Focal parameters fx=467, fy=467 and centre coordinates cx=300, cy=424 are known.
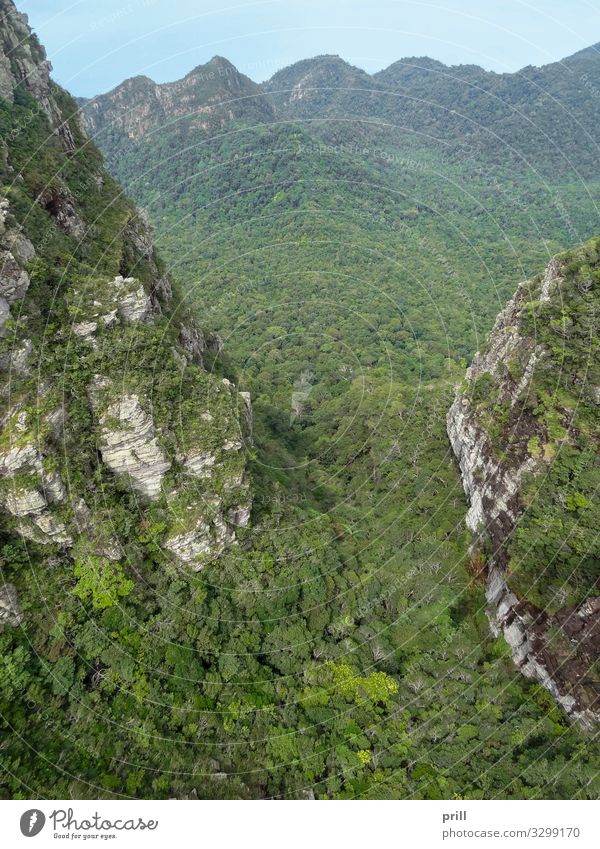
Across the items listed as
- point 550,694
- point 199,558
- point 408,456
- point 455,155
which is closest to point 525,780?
point 550,694

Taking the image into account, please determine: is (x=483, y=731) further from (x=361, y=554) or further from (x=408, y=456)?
(x=408, y=456)

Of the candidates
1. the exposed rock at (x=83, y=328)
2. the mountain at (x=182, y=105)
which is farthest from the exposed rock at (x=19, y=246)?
the mountain at (x=182, y=105)

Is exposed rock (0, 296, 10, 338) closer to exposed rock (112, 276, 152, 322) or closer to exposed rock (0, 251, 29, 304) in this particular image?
exposed rock (0, 251, 29, 304)

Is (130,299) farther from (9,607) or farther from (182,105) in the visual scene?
(182,105)

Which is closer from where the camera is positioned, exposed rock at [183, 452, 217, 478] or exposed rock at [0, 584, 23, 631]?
exposed rock at [0, 584, 23, 631]

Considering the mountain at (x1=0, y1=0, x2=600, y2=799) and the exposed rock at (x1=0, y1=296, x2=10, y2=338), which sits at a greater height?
the exposed rock at (x1=0, y1=296, x2=10, y2=338)

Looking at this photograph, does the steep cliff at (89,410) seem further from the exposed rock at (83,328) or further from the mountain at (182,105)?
the mountain at (182,105)

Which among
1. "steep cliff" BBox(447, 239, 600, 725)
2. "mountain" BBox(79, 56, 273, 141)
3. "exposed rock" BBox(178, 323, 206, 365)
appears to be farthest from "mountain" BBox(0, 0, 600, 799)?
"mountain" BBox(79, 56, 273, 141)
